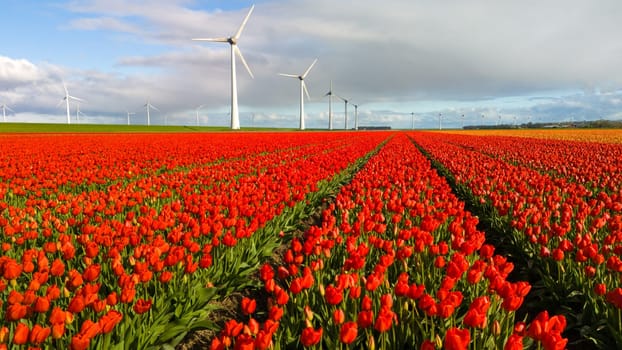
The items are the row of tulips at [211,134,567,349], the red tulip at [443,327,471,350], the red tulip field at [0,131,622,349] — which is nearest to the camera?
the red tulip at [443,327,471,350]

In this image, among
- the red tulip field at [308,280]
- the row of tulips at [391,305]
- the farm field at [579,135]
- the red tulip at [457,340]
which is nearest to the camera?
the red tulip at [457,340]

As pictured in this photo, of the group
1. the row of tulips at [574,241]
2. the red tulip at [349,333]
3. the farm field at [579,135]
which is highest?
the farm field at [579,135]

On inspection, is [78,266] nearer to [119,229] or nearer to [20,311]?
[119,229]

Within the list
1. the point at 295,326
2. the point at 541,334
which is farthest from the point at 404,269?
the point at 541,334

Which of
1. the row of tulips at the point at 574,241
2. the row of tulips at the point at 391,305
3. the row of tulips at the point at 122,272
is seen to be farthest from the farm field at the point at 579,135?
the row of tulips at the point at 122,272

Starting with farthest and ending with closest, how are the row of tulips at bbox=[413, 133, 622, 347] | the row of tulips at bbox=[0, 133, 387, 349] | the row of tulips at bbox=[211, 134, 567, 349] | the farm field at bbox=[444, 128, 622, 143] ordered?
the farm field at bbox=[444, 128, 622, 143], the row of tulips at bbox=[413, 133, 622, 347], the row of tulips at bbox=[0, 133, 387, 349], the row of tulips at bbox=[211, 134, 567, 349]

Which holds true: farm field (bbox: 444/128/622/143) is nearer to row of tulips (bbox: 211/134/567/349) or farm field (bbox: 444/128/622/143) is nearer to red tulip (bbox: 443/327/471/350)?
row of tulips (bbox: 211/134/567/349)

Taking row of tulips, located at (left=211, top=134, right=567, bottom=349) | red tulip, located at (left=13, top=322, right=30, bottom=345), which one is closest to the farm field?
row of tulips, located at (left=211, top=134, right=567, bottom=349)

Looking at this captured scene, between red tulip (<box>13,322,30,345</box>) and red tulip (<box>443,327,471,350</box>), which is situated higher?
red tulip (<box>443,327,471,350</box>)

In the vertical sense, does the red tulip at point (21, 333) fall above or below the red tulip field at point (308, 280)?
above

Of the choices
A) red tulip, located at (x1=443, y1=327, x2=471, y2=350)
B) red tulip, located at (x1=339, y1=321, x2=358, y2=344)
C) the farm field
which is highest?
the farm field

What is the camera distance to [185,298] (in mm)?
4344

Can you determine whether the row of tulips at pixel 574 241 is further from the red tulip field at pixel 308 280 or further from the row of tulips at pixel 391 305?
the row of tulips at pixel 391 305

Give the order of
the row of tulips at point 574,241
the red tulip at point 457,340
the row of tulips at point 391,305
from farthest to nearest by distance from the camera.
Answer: the row of tulips at point 574,241
the row of tulips at point 391,305
the red tulip at point 457,340
